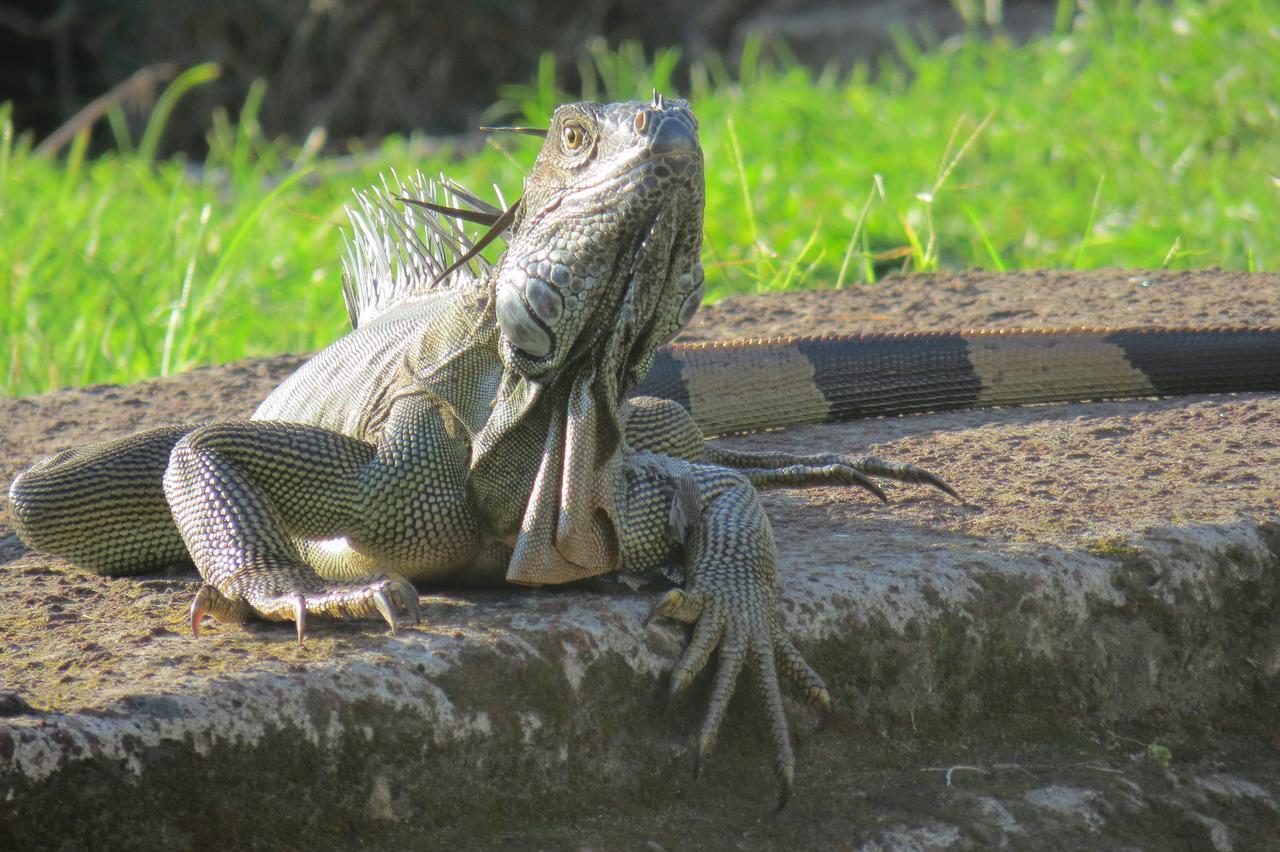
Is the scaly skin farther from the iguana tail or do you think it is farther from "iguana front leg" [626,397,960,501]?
the iguana tail

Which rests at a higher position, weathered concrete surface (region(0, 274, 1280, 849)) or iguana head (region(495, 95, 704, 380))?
iguana head (region(495, 95, 704, 380))

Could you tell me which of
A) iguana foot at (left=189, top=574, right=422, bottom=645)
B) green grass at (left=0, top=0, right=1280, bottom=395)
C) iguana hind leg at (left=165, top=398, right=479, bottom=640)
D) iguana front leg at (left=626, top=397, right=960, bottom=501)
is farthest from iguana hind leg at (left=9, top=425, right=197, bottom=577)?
green grass at (left=0, top=0, right=1280, bottom=395)

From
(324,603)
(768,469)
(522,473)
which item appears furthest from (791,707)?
(768,469)

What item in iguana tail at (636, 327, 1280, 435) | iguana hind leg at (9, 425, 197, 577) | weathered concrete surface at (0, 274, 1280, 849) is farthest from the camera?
iguana tail at (636, 327, 1280, 435)

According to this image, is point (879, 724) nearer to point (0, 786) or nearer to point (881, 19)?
point (0, 786)

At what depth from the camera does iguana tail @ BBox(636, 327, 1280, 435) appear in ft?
11.9

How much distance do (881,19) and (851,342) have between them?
29.5ft

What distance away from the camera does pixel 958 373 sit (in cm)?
368

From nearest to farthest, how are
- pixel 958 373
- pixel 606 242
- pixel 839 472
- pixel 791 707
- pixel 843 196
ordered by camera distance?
pixel 606 242
pixel 791 707
pixel 839 472
pixel 958 373
pixel 843 196

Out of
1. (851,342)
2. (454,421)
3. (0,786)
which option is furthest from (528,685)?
(851,342)

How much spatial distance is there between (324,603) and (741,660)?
570 millimetres

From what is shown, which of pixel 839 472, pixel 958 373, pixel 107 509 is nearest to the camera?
pixel 107 509

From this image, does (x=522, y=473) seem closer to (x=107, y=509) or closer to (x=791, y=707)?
(x=791, y=707)

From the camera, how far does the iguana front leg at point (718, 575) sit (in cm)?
215
